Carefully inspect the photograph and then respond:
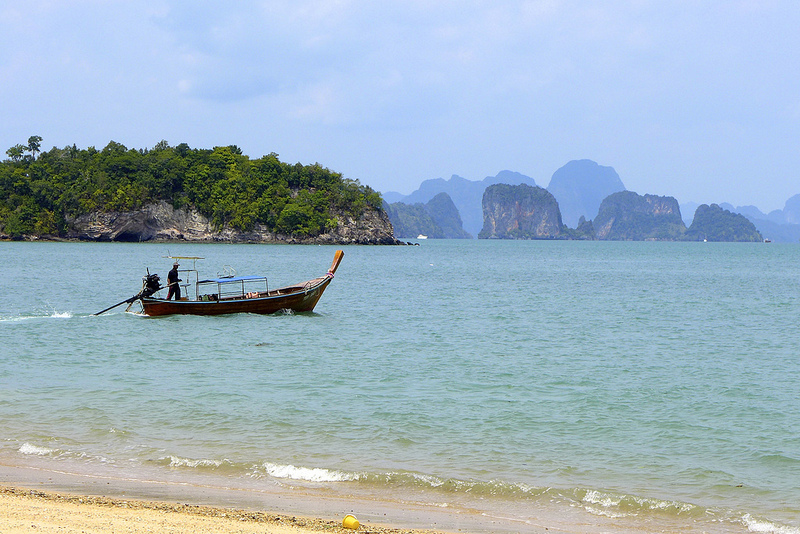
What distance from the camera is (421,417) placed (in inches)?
506

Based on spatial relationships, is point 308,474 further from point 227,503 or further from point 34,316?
point 34,316

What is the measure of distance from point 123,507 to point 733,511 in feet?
23.3

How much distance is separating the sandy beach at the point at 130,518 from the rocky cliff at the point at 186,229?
11028 cm

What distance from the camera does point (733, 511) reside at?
28.9 feet

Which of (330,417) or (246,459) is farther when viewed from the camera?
(330,417)

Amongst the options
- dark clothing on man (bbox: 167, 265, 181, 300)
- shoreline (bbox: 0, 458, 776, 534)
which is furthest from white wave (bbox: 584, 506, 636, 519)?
dark clothing on man (bbox: 167, 265, 181, 300)

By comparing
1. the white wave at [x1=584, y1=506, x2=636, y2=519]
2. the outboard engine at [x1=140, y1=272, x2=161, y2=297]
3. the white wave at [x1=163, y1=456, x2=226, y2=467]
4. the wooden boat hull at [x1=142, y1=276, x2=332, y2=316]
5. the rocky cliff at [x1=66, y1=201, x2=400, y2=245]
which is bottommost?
the white wave at [x1=584, y1=506, x2=636, y2=519]

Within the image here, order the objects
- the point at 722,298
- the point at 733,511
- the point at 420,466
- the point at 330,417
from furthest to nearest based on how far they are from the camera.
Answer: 1. the point at 722,298
2. the point at 330,417
3. the point at 420,466
4. the point at 733,511

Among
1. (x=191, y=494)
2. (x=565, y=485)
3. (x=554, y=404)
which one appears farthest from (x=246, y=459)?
(x=554, y=404)

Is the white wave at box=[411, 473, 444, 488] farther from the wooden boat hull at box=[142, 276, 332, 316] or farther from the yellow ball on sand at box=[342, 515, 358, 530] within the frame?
the wooden boat hull at box=[142, 276, 332, 316]

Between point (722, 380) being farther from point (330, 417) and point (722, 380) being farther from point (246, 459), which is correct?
point (246, 459)

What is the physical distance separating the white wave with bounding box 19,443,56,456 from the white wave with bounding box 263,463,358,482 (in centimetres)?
331

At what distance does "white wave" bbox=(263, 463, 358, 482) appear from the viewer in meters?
9.65

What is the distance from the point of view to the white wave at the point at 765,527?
26.8ft
